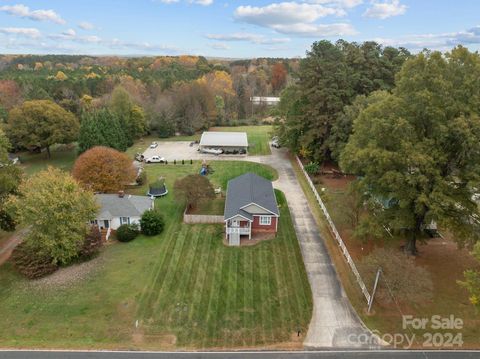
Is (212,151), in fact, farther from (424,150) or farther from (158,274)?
(424,150)

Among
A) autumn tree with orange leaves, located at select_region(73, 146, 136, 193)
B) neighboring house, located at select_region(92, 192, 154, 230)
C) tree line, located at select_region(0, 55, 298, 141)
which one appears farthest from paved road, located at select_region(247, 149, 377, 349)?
tree line, located at select_region(0, 55, 298, 141)

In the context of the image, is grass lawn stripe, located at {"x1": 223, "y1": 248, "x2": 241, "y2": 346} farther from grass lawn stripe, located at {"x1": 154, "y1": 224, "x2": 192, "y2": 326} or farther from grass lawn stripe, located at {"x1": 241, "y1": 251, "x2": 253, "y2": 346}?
grass lawn stripe, located at {"x1": 154, "y1": 224, "x2": 192, "y2": 326}

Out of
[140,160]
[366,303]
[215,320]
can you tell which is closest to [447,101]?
[366,303]

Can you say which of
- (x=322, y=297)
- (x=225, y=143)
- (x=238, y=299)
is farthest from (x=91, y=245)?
(x=225, y=143)

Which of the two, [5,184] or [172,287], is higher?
[5,184]

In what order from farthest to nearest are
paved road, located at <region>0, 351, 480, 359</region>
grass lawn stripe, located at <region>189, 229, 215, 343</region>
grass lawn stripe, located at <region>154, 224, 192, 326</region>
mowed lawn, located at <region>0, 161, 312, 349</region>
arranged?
grass lawn stripe, located at <region>154, 224, 192, 326</region>
grass lawn stripe, located at <region>189, 229, 215, 343</region>
mowed lawn, located at <region>0, 161, 312, 349</region>
paved road, located at <region>0, 351, 480, 359</region>

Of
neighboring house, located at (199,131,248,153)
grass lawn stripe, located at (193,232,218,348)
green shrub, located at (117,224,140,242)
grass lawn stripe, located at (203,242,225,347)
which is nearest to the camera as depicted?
grass lawn stripe, located at (203,242,225,347)
